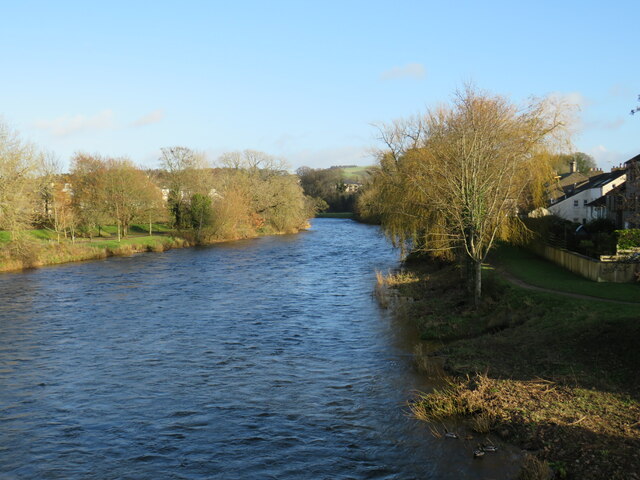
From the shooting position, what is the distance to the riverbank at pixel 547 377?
11172 millimetres

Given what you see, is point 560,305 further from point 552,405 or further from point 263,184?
point 263,184

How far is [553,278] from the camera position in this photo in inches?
1086

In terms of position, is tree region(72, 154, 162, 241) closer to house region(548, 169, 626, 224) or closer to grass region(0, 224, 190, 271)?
grass region(0, 224, 190, 271)

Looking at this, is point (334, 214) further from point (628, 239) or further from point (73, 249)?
point (628, 239)

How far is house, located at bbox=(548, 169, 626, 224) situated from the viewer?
204 ft

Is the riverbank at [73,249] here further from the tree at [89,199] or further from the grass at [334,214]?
the grass at [334,214]

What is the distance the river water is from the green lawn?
7.41 m

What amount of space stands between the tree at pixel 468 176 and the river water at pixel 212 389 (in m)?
5.34

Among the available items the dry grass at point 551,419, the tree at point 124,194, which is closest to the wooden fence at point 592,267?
the dry grass at point 551,419

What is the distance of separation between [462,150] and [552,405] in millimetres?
14831

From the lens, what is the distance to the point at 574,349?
16.6 meters

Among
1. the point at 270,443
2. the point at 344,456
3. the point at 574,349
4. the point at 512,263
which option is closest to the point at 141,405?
the point at 270,443

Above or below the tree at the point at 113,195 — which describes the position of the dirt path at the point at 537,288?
below

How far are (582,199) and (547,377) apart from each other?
60.6 m
